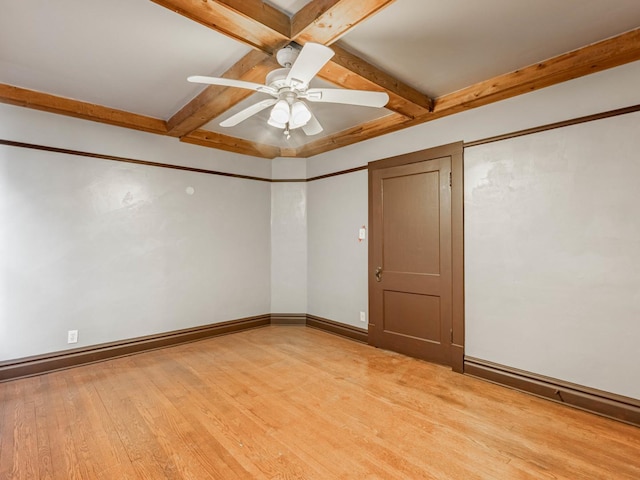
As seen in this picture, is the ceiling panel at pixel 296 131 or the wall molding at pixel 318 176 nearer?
the wall molding at pixel 318 176

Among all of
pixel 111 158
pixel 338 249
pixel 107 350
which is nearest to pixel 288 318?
pixel 338 249

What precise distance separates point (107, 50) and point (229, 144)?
2.08 meters

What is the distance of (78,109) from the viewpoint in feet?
10.8

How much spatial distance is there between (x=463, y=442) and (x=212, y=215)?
374cm

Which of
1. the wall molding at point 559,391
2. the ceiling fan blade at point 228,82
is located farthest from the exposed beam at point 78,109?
the wall molding at point 559,391

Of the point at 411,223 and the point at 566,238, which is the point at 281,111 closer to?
the point at 411,223

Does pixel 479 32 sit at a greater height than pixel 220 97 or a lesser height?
greater

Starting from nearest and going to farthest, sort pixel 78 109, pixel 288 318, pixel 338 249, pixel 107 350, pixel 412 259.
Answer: pixel 78 109
pixel 107 350
pixel 412 259
pixel 338 249
pixel 288 318

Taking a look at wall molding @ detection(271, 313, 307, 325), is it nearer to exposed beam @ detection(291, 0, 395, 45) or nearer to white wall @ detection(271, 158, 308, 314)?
white wall @ detection(271, 158, 308, 314)

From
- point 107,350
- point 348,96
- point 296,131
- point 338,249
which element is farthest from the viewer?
point 338,249

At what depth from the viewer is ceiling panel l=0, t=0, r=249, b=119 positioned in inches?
80.2

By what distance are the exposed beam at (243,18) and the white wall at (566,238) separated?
209 centimetres

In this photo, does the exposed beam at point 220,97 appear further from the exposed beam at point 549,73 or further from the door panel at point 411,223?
the door panel at point 411,223

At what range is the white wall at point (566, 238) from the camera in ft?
7.86
